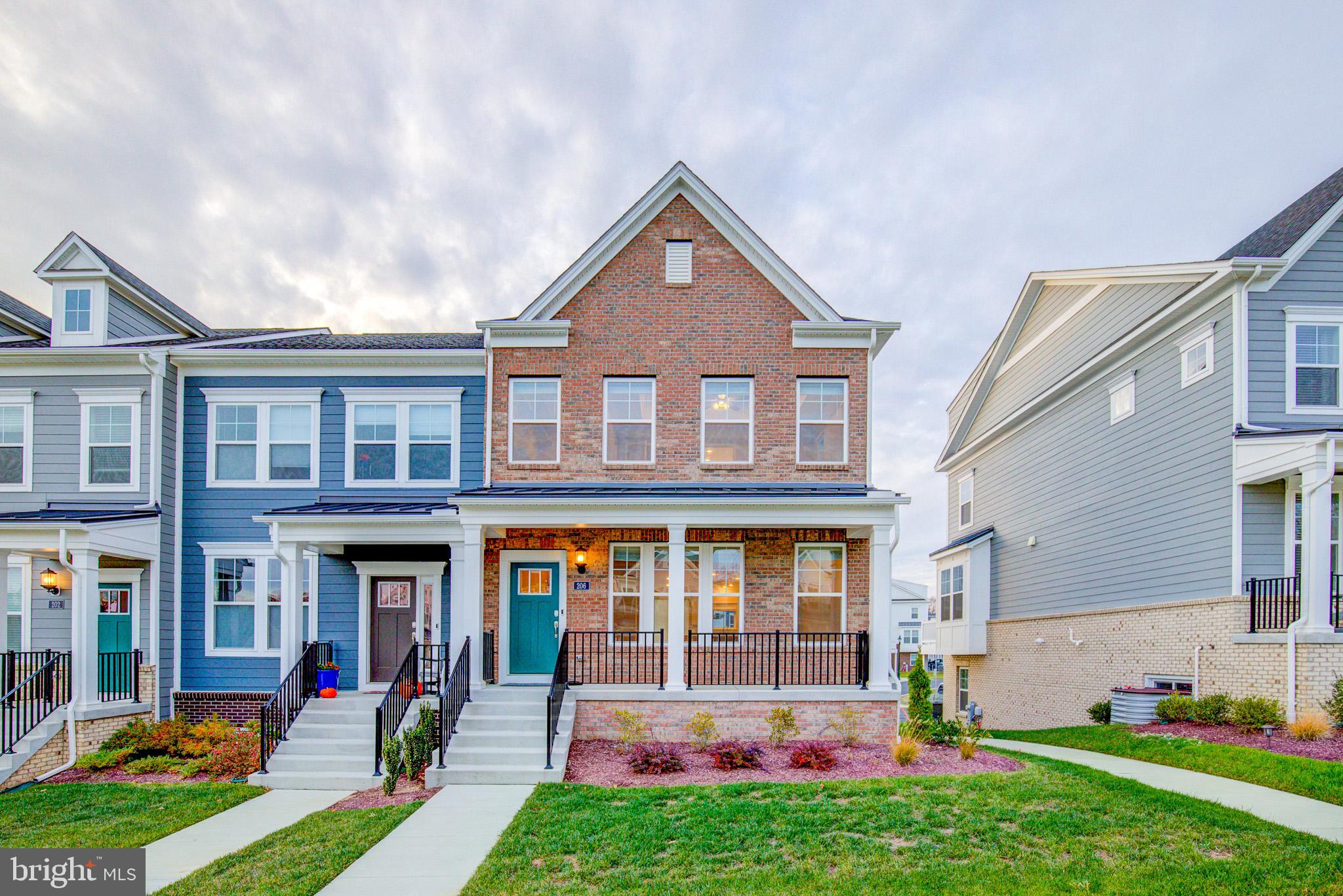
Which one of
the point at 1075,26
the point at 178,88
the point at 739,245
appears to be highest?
the point at 1075,26

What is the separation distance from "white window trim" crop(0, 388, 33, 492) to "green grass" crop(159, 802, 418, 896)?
10325 mm

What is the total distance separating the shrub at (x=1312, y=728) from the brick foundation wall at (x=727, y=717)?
5.20 meters

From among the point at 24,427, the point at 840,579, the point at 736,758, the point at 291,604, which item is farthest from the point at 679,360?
the point at 24,427

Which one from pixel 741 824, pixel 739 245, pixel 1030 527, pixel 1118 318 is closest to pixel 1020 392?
pixel 1030 527

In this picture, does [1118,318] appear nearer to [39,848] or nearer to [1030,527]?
[1030,527]

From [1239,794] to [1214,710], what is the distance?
14.1ft

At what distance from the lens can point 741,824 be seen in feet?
26.1

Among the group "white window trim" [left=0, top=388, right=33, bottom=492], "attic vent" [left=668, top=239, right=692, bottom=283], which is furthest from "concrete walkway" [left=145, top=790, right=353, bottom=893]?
"attic vent" [left=668, top=239, right=692, bottom=283]

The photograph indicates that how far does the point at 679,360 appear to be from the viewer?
1476 cm

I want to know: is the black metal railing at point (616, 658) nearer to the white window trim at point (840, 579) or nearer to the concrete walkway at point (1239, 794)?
the white window trim at point (840, 579)

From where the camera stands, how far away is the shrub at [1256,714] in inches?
452

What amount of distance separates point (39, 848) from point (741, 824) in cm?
681

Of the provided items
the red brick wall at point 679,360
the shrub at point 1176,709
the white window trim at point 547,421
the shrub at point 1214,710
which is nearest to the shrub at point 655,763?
the red brick wall at point 679,360

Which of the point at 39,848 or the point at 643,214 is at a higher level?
the point at 643,214
